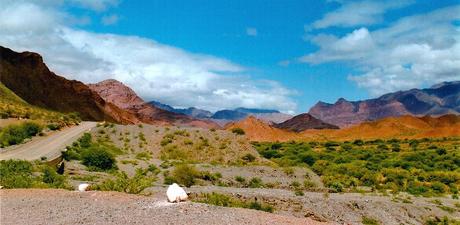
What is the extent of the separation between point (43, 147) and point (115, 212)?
31.0 meters

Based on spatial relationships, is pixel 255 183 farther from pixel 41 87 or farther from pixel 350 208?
pixel 41 87

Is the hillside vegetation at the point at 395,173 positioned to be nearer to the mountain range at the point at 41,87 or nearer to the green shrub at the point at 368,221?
the green shrub at the point at 368,221

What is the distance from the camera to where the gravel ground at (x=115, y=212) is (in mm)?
13797

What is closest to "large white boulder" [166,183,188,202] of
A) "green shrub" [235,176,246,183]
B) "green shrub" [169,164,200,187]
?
"green shrub" [169,164,200,187]

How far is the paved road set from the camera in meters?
37.3

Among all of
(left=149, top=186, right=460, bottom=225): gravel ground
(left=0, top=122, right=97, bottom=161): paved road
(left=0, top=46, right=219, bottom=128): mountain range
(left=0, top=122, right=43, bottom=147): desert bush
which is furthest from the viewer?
(left=0, top=46, right=219, bottom=128): mountain range

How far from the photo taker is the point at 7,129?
47062 mm

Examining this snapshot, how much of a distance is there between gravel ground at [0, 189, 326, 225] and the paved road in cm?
2011

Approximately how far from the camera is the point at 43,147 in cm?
4322

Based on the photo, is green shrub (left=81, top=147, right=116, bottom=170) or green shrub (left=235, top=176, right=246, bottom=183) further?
green shrub (left=235, top=176, right=246, bottom=183)

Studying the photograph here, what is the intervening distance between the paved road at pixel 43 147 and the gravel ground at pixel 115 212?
20.1 m

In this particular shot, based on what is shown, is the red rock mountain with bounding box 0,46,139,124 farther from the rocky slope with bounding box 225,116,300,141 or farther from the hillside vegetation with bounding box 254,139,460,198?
the hillside vegetation with bounding box 254,139,460,198

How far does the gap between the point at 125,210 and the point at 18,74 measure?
110774 mm

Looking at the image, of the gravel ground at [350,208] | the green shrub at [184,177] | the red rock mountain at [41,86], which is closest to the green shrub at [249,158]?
the green shrub at [184,177]
